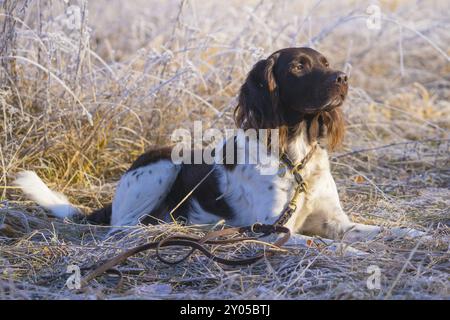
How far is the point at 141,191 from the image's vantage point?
4.75m

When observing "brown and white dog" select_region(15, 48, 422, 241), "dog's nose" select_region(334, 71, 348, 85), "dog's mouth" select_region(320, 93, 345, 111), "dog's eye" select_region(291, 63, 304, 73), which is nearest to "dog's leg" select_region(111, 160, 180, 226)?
"brown and white dog" select_region(15, 48, 422, 241)

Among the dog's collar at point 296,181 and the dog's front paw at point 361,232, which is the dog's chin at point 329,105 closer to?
the dog's collar at point 296,181

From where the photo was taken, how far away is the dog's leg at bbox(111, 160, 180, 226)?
4.66 m

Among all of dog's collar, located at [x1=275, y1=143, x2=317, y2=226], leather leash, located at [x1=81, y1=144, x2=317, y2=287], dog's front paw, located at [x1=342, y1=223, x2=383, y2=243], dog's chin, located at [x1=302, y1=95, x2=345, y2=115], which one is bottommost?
dog's front paw, located at [x1=342, y1=223, x2=383, y2=243]

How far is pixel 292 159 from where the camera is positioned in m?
4.11

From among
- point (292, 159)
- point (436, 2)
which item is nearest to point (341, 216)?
point (292, 159)

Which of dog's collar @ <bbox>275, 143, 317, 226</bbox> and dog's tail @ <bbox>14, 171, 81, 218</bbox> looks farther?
dog's tail @ <bbox>14, 171, 81, 218</bbox>

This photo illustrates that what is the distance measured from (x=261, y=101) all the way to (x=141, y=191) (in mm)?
1123

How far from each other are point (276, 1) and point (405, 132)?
1.55 metres

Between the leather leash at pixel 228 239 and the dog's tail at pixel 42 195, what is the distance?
1.25 metres

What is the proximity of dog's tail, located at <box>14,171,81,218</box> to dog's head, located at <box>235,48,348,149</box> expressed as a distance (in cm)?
123

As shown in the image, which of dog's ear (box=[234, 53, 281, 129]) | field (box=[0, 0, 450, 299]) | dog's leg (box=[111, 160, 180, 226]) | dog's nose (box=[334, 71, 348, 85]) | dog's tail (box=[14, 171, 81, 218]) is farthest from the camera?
dog's leg (box=[111, 160, 180, 226])

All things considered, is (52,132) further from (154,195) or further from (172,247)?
(172,247)

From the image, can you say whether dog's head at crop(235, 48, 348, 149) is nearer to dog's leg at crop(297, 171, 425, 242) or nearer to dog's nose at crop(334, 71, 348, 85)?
dog's nose at crop(334, 71, 348, 85)
